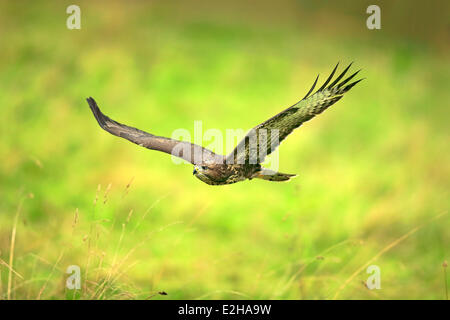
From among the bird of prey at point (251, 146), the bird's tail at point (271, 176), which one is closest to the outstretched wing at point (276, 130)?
the bird of prey at point (251, 146)

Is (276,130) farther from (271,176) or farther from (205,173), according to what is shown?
(205,173)

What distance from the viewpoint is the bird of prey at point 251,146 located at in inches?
126

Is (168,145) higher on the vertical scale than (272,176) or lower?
higher

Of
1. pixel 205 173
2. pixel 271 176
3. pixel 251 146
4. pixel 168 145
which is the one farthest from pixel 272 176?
pixel 168 145

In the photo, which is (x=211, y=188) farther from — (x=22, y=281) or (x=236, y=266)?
(x=22, y=281)

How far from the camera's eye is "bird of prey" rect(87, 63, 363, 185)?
3.20 meters

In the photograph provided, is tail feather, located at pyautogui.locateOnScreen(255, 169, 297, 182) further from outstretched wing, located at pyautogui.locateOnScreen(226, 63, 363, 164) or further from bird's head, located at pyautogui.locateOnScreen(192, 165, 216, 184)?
bird's head, located at pyautogui.locateOnScreen(192, 165, 216, 184)

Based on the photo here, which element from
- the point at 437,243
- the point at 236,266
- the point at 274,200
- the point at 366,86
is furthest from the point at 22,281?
the point at 366,86

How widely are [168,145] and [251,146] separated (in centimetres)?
50

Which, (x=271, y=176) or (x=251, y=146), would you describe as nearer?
(x=251, y=146)

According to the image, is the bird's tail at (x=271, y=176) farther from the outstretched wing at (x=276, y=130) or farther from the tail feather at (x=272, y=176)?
the outstretched wing at (x=276, y=130)

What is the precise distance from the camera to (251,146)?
326cm

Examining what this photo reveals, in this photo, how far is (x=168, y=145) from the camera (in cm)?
340

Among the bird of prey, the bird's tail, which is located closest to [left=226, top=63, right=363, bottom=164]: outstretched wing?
the bird of prey
